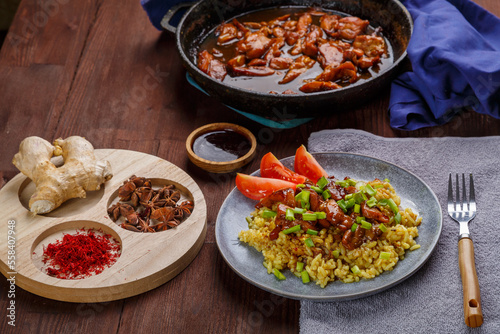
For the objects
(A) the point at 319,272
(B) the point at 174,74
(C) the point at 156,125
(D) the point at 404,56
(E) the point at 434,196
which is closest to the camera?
(A) the point at 319,272

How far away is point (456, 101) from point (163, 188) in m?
1.55

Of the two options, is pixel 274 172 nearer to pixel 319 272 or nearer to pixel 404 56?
pixel 319 272

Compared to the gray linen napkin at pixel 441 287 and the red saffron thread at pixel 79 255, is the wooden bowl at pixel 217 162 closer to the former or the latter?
the red saffron thread at pixel 79 255

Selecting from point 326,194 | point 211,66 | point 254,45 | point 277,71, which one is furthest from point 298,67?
point 326,194

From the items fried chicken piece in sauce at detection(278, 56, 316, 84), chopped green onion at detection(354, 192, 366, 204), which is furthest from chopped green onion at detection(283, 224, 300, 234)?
fried chicken piece in sauce at detection(278, 56, 316, 84)

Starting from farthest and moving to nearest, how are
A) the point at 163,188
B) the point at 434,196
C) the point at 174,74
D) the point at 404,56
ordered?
the point at 174,74, the point at 404,56, the point at 163,188, the point at 434,196

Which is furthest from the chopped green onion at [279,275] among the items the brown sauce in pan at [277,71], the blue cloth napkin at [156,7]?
the blue cloth napkin at [156,7]

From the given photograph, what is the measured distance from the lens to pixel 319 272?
1.96m

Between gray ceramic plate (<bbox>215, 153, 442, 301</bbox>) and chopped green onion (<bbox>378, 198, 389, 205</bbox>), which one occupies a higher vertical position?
chopped green onion (<bbox>378, 198, 389, 205</bbox>)

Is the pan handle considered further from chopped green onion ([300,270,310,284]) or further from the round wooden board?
chopped green onion ([300,270,310,284])

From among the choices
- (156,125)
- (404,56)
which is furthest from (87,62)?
(404,56)

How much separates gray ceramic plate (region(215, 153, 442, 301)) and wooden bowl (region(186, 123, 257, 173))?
0.79ft

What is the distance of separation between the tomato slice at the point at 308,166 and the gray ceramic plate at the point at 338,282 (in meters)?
0.09

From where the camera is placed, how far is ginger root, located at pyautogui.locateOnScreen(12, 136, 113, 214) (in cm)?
235
